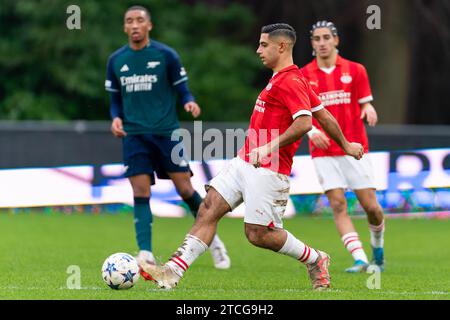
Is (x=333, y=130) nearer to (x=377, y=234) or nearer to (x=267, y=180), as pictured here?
(x=267, y=180)

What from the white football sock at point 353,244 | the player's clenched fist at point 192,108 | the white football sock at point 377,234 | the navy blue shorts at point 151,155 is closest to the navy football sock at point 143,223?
the navy blue shorts at point 151,155

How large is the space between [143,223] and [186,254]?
8.15 ft

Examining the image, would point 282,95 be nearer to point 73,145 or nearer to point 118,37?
point 73,145

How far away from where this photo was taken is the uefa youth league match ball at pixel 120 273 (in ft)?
27.7

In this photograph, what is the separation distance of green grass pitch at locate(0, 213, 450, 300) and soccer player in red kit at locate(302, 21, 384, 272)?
17.2 inches

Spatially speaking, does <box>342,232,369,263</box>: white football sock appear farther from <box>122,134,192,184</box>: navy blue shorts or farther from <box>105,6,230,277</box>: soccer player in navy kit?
<box>122,134,192,184</box>: navy blue shorts

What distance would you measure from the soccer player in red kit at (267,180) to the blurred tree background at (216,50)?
14177mm

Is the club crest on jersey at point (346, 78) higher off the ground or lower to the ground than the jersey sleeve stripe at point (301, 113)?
higher

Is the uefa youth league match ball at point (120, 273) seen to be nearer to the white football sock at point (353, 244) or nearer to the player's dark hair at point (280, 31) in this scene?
the player's dark hair at point (280, 31)

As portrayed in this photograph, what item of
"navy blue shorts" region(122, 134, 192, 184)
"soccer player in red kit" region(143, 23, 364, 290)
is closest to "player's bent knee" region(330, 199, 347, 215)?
"navy blue shorts" region(122, 134, 192, 184)

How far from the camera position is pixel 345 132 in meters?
10.9

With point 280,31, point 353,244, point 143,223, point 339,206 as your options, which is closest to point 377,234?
point 353,244

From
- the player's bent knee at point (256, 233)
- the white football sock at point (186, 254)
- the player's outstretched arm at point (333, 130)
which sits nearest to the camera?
the white football sock at point (186, 254)

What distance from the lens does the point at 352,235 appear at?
1094cm
